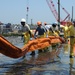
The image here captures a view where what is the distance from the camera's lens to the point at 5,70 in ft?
35.5

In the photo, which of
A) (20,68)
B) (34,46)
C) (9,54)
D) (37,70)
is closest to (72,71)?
(37,70)

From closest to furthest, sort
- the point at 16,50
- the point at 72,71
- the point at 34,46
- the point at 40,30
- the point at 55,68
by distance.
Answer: the point at 72,71 → the point at 55,68 → the point at 16,50 → the point at 34,46 → the point at 40,30

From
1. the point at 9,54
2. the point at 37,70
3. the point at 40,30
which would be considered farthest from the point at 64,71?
the point at 40,30

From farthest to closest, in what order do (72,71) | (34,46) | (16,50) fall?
(34,46)
(16,50)
(72,71)

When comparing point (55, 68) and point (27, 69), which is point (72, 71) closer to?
point (55, 68)

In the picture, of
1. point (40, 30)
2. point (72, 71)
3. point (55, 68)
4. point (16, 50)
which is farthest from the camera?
point (40, 30)

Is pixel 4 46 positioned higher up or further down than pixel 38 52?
higher up

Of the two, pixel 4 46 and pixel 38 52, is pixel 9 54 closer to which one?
pixel 4 46

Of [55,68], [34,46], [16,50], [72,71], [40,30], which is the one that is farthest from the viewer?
[40,30]

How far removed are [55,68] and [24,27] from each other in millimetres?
4496

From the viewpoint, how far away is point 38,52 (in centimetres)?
1805

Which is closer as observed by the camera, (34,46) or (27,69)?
(27,69)

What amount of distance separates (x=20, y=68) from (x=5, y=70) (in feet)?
2.52

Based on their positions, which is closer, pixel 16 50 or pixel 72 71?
pixel 72 71
